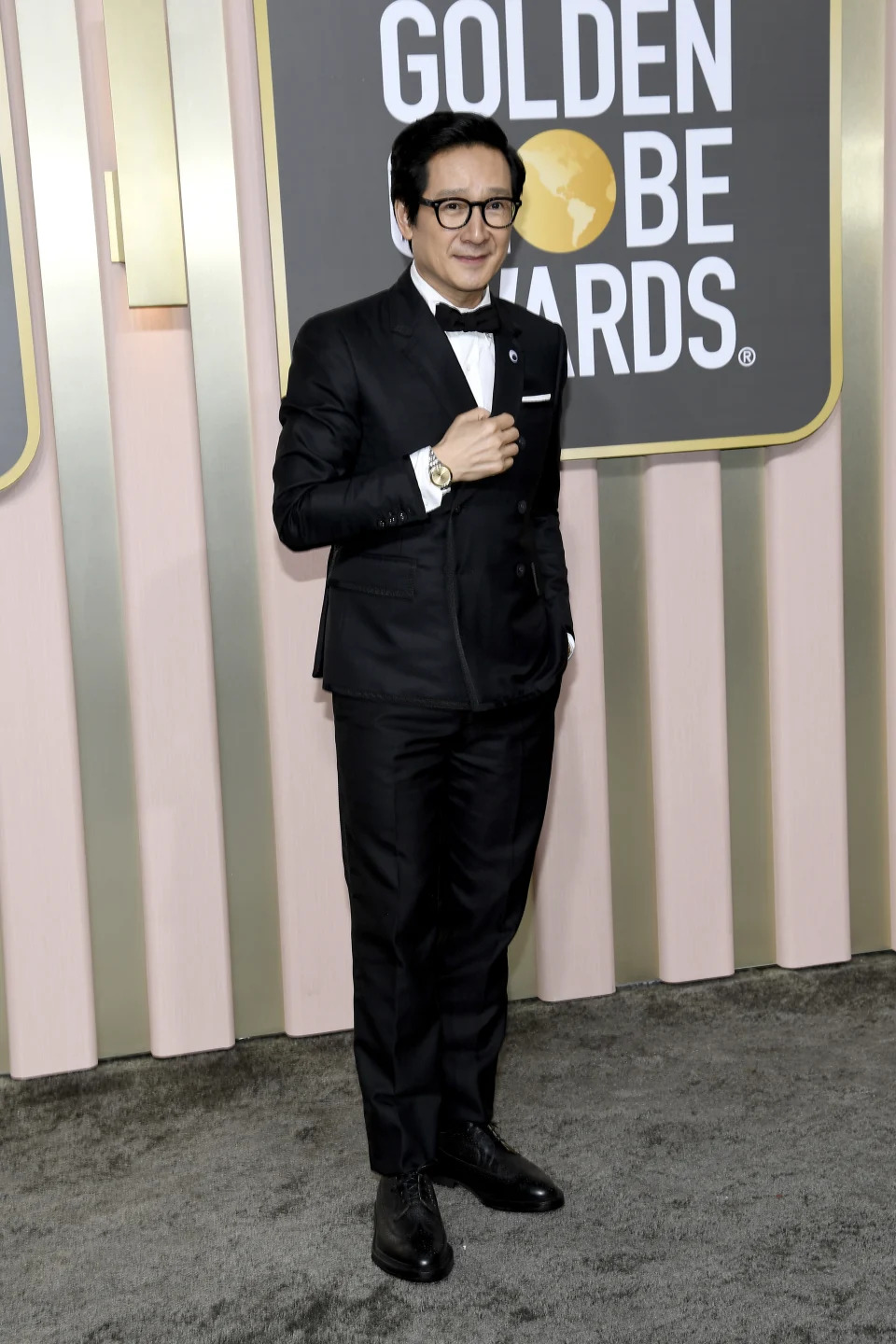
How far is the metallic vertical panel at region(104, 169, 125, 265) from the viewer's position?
113 inches

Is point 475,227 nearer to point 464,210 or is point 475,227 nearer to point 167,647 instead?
point 464,210

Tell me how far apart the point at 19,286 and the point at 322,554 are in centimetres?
79

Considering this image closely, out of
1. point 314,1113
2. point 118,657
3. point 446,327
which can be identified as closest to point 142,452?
point 118,657

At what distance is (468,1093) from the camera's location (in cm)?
249

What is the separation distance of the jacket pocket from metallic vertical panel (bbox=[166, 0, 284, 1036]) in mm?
793

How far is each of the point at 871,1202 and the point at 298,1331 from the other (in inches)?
37.1

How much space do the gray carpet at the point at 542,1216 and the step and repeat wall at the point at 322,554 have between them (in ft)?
0.67

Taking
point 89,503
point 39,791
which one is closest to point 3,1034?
point 39,791

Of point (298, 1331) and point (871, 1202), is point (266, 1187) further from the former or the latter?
point (871, 1202)

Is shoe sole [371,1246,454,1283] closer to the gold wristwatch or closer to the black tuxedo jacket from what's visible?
the black tuxedo jacket

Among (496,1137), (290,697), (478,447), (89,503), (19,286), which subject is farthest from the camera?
(290,697)

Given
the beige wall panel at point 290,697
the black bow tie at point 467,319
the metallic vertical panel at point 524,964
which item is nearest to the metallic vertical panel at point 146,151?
the beige wall panel at point 290,697

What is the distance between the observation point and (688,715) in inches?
130

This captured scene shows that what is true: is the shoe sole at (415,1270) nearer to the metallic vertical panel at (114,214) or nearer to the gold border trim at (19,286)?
the gold border trim at (19,286)
